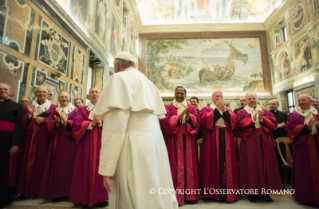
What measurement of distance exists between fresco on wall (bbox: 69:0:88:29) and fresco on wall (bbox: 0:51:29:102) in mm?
2893

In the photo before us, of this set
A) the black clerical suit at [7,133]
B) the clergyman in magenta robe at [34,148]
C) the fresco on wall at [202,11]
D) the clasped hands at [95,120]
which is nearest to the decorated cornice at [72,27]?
the clergyman in magenta robe at [34,148]

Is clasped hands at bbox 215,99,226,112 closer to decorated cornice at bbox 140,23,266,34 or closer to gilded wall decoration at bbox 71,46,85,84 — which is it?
gilded wall decoration at bbox 71,46,85,84

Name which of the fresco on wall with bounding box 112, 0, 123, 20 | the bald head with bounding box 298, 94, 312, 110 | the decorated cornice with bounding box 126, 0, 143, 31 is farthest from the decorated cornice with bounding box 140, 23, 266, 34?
the bald head with bounding box 298, 94, 312, 110

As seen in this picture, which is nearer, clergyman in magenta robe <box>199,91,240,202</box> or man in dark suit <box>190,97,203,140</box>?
clergyman in magenta robe <box>199,91,240,202</box>

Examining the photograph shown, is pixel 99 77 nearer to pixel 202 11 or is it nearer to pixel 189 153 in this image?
pixel 189 153

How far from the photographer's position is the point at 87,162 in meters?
3.30

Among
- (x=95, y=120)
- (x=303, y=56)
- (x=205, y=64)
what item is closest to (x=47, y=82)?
(x=95, y=120)

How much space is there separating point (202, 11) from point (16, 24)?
49.8ft

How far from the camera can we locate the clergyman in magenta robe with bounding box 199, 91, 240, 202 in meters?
3.52

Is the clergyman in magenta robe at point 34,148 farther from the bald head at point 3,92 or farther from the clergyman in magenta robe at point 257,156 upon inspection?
the clergyman in magenta robe at point 257,156

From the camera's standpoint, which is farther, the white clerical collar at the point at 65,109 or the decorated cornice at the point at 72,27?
the decorated cornice at the point at 72,27

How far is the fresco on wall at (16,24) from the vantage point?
11.7 feet

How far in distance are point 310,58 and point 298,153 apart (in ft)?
32.0

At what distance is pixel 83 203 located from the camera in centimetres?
312
